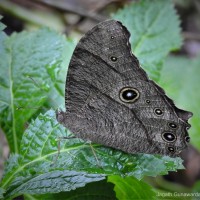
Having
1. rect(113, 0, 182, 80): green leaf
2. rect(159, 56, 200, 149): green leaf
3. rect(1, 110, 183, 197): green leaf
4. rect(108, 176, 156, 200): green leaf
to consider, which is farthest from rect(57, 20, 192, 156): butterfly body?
rect(159, 56, 200, 149): green leaf

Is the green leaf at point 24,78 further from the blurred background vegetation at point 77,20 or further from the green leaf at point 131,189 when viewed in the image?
the blurred background vegetation at point 77,20

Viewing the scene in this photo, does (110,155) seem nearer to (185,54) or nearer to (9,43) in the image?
(9,43)

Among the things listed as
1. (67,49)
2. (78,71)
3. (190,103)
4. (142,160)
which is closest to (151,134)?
(142,160)

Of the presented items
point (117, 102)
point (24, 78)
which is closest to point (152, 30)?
point (117, 102)

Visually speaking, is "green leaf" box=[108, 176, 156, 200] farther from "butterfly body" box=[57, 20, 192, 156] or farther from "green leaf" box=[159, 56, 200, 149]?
"green leaf" box=[159, 56, 200, 149]

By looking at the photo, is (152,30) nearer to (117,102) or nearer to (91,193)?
(117,102)

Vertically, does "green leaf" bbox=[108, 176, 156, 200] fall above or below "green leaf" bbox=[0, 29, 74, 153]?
below
